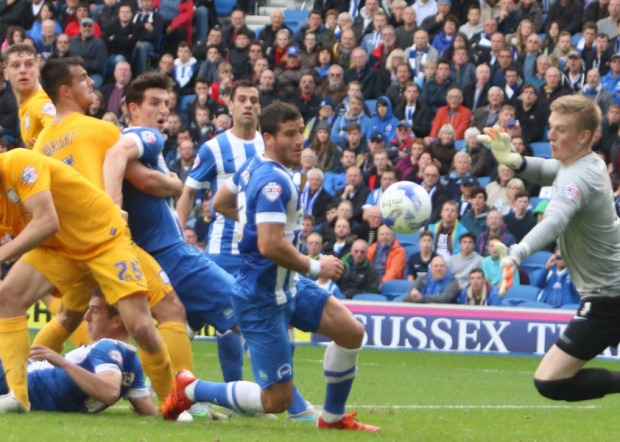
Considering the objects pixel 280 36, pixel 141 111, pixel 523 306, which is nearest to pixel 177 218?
pixel 141 111

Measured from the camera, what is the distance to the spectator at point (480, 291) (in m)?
17.5

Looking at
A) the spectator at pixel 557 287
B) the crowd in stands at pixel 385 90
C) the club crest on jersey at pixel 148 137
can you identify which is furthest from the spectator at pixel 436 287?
the club crest on jersey at pixel 148 137

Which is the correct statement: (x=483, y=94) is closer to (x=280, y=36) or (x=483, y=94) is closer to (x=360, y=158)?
(x=360, y=158)

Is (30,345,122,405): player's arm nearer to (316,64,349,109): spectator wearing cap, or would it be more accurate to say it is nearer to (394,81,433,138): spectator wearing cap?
(394,81,433,138): spectator wearing cap

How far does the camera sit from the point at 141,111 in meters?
9.66

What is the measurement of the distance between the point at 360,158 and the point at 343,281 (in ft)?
10.1

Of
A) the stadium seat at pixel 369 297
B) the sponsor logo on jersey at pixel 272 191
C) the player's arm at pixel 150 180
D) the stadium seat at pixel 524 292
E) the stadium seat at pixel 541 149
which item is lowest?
the stadium seat at pixel 369 297

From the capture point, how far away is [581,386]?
775 cm

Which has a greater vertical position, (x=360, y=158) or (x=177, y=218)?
(x=177, y=218)

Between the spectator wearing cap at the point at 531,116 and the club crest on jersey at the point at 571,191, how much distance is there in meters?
12.9

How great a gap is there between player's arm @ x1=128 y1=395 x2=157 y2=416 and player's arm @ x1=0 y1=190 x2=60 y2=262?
1504 millimetres

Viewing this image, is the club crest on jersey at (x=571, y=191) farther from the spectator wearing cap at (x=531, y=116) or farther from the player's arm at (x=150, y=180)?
the spectator wearing cap at (x=531, y=116)

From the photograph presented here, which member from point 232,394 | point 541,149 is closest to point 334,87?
point 541,149

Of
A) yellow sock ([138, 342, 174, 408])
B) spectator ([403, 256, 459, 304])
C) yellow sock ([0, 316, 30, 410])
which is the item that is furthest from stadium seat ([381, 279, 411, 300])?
yellow sock ([0, 316, 30, 410])
